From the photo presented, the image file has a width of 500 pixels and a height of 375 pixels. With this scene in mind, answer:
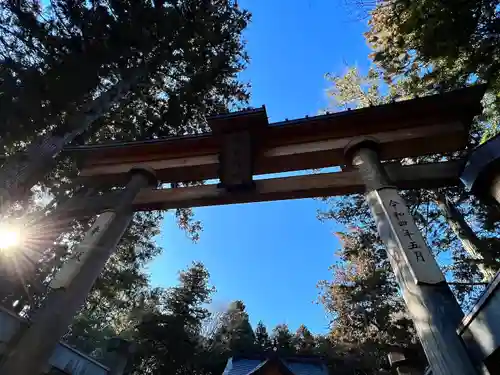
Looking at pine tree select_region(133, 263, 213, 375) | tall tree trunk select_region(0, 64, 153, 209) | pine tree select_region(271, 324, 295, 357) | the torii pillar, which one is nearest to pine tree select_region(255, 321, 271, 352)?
pine tree select_region(271, 324, 295, 357)

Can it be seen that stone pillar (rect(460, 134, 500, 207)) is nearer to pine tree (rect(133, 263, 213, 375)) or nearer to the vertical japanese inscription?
the vertical japanese inscription

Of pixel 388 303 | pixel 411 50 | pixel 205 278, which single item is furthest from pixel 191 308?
pixel 411 50

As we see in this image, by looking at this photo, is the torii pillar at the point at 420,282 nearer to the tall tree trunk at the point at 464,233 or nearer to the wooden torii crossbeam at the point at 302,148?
the wooden torii crossbeam at the point at 302,148

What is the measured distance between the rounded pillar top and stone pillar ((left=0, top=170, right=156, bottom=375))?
392 cm

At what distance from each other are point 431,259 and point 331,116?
224cm

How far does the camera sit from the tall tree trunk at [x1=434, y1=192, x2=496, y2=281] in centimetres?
784

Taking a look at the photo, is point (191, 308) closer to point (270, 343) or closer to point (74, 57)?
point (270, 343)

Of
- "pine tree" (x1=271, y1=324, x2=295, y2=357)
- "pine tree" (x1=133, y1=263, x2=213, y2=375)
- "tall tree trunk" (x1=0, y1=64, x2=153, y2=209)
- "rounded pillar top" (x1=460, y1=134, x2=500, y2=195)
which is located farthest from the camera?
"pine tree" (x1=271, y1=324, x2=295, y2=357)

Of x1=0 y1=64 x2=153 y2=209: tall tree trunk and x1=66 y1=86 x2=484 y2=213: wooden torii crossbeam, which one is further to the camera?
x1=0 y1=64 x2=153 y2=209: tall tree trunk

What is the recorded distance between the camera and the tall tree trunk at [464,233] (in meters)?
7.84

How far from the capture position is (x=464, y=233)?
8.80m

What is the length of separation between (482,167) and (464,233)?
261 inches

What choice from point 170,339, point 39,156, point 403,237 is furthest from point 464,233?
point 170,339

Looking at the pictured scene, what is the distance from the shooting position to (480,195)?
132 inches
